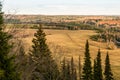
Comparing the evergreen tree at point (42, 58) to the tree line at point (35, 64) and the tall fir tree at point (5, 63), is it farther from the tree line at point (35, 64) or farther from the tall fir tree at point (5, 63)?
the tall fir tree at point (5, 63)

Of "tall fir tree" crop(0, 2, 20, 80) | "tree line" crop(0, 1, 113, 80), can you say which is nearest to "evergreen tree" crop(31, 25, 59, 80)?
"tree line" crop(0, 1, 113, 80)

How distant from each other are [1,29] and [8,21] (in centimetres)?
348

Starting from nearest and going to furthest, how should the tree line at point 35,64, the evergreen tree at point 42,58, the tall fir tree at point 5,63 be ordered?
the tall fir tree at point 5,63
the tree line at point 35,64
the evergreen tree at point 42,58

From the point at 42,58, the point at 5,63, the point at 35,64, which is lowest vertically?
the point at 35,64

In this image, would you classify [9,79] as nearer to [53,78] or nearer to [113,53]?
[53,78]

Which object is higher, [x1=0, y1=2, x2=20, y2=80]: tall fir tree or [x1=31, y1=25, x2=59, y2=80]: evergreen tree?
[x1=0, y1=2, x2=20, y2=80]: tall fir tree

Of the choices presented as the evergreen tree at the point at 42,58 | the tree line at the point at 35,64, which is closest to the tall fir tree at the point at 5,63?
the tree line at the point at 35,64

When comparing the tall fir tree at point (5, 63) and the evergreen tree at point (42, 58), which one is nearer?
the tall fir tree at point (5, 63)

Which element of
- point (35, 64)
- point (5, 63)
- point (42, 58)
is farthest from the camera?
point (42, 58)

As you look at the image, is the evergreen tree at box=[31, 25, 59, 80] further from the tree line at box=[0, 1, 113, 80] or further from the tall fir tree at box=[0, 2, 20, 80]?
the tall fir tree at box=[0, 2, 20, 80]

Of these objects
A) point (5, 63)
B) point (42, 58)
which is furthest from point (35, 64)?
point (5, 63)

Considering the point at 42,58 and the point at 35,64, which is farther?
the point at 42,58

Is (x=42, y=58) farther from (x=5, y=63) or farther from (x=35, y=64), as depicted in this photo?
(x=5, y=63)

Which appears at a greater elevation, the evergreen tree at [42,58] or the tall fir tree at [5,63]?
the tall fir tree at [5,63]
